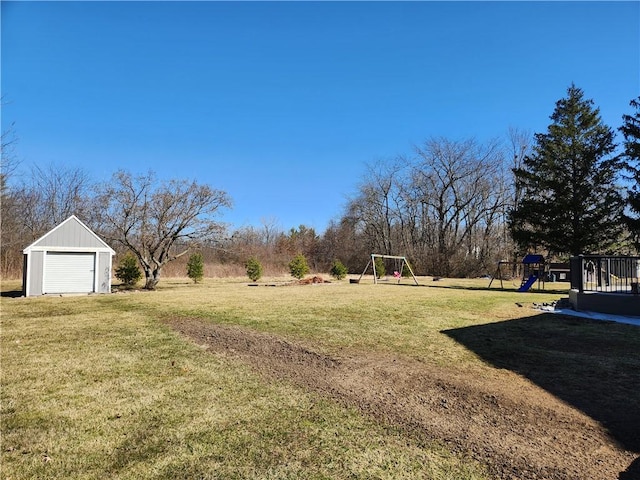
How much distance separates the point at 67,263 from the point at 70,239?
40.3 inches

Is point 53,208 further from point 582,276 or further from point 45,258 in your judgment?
point 582,276

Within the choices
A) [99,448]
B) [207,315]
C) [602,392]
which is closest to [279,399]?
[99,448]

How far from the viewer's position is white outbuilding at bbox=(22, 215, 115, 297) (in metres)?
15.7

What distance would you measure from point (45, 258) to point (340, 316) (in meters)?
13.4

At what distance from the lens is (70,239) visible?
54.4 ft

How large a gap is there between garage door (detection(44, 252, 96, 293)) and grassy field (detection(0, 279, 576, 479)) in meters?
9.52

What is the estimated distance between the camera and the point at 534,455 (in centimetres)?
290

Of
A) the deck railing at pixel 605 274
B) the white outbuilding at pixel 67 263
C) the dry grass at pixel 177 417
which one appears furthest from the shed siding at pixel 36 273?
the deck railing at pixel 605 274

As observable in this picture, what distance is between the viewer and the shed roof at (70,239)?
52.9 feet

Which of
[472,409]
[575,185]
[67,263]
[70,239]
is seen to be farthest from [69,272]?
[575,185]

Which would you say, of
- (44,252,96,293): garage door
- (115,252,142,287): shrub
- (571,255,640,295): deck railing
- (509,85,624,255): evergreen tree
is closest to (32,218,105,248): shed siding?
(44,252,96,293): garage door

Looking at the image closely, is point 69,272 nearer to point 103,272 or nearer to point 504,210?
point 103,272

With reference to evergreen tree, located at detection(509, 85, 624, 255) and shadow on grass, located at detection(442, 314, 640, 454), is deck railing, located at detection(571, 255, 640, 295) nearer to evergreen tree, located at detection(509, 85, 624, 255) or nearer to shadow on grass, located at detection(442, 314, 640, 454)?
shadow on grass, located at detection(442, 314, 640, 454)

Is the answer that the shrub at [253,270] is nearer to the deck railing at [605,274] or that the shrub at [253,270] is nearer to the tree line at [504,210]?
the tree line at [504,210]
